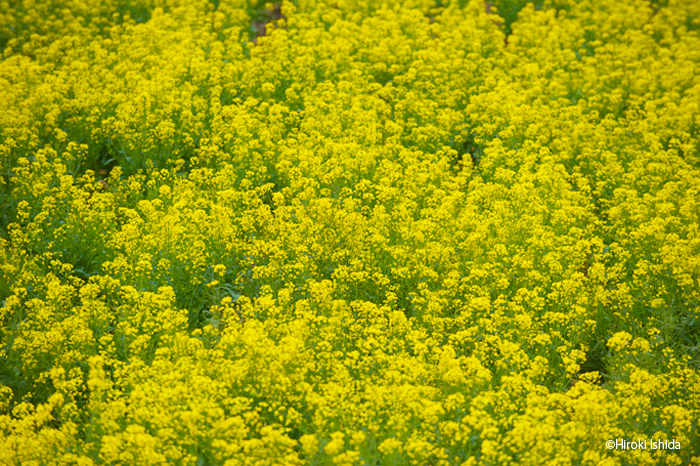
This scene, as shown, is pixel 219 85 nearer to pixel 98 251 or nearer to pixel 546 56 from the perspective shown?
pixel 98 251

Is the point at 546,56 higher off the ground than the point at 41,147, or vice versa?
the point at 546,56

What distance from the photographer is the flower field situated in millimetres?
6512

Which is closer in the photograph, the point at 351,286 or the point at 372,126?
the point at 351,286

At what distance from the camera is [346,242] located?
9.05 meters

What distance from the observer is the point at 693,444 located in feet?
21.6

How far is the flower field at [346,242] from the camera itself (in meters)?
6.51

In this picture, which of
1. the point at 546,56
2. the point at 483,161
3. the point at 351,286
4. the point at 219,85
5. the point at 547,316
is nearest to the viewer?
the point at 547,316

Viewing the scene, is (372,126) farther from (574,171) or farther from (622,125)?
(622,125)

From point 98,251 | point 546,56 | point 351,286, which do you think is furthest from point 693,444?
point 546,56

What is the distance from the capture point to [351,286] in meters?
8.62

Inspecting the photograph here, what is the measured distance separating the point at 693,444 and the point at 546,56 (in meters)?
9.00

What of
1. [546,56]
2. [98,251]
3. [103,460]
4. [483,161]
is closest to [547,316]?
[483,161]

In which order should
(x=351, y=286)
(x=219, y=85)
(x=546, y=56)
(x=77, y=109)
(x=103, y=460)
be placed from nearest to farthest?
(x=103, y=460), (x=351, y=286), (x=77, y=109), (x=219, y=85), (x=546, y=56)

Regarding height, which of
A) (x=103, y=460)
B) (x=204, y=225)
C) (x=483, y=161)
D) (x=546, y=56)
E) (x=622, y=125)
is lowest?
(x=103, y=460)
